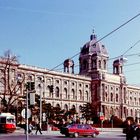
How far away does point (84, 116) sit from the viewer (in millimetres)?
102625

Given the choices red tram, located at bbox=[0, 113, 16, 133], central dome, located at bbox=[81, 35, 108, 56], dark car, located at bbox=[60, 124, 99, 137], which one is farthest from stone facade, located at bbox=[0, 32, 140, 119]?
dark car, located at bbox=[60, 124, 99, 137]

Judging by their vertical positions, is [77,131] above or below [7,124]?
below

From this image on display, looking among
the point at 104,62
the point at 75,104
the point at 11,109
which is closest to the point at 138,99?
the point at 104,62

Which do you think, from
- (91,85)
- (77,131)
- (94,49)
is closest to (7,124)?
(77,131)

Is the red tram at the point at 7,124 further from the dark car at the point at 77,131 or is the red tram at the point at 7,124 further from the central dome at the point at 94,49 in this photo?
the central dome at the point at 94,49

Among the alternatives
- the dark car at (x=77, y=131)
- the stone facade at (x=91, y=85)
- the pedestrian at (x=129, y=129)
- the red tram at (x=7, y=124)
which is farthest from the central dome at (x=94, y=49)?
the pedestrian at (x=129, y=129)

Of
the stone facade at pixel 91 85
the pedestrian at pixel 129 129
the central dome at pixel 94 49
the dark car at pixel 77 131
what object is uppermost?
the central dome at pixel 94 49

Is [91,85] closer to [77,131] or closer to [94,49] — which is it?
[94,49]

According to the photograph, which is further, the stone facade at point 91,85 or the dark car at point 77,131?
the stone facade at point 91,85

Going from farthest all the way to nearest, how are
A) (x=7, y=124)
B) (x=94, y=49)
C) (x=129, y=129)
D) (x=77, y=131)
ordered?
(x=94, y=49) → (x=7, y=124) → (x=77, y=131) → (x=129, y=129)

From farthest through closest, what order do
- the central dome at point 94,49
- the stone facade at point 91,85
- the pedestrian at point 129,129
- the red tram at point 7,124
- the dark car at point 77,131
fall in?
the central dome at point 94,49
the stone facade at point 91,85
the red tram at point 7,124
the dark car at point 77,131
the pedestrian at point 129,129

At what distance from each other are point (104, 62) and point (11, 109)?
56423 mm

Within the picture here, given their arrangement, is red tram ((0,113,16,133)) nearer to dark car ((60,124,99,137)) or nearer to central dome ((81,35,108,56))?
dark car ((60,124,99,137))

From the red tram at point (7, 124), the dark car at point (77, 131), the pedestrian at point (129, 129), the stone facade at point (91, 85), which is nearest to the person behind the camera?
the pedestrian at point (129, 129)
